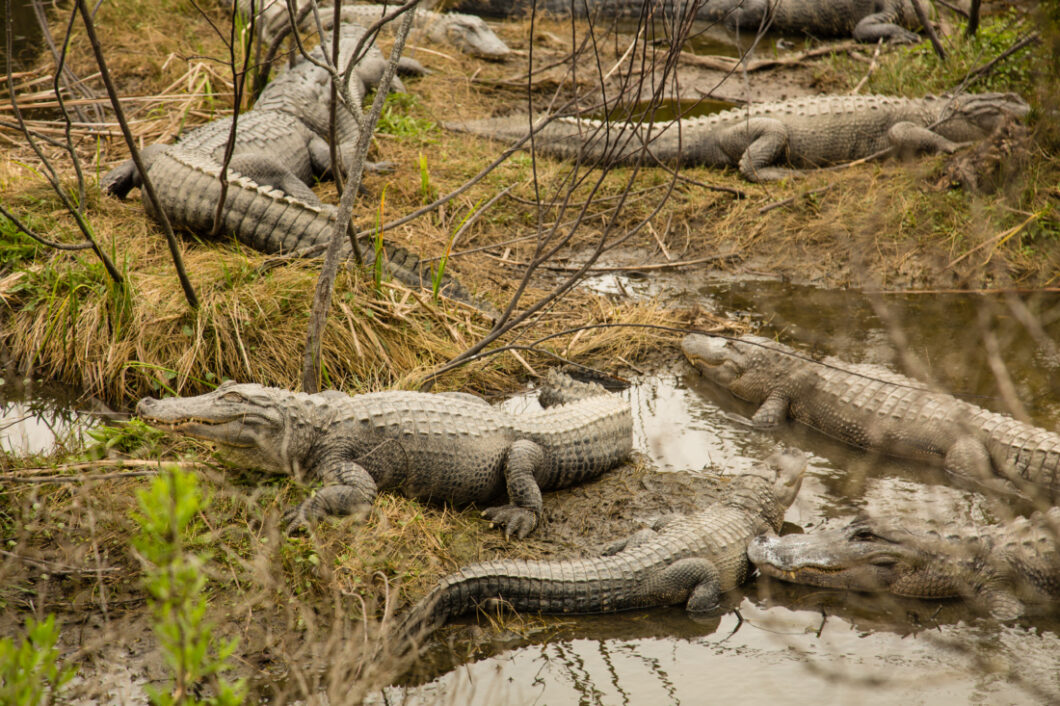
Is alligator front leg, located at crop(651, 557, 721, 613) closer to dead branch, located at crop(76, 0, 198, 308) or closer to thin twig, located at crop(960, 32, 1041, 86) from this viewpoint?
dead branch, located at crop(76, 0, 198, 308)

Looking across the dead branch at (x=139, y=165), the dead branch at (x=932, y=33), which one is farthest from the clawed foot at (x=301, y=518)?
the dead branch at (x=932, y=33)

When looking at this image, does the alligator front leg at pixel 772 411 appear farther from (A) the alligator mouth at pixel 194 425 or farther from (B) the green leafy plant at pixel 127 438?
(B) the green leafy plant at pixel 127 438

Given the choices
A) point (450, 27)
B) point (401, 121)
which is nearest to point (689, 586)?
point (401, 121)

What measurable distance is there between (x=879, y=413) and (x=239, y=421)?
343 cm

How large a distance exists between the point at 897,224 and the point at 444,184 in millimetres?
3587

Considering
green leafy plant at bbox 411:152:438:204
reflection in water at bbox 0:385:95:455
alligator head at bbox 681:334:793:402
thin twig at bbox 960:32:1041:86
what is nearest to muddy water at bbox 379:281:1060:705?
alligator head at bbox 681:334:793:402

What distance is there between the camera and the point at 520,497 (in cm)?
419

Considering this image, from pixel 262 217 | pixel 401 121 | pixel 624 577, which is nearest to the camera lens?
pixel 624 577

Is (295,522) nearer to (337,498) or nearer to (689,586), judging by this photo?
(337,498)

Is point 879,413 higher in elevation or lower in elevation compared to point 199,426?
lower

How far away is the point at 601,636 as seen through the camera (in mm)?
3576

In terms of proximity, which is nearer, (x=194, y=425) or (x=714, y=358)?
(x=194, y=425)

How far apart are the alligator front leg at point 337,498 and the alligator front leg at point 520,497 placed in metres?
0.61

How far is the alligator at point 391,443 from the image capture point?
392 cm
